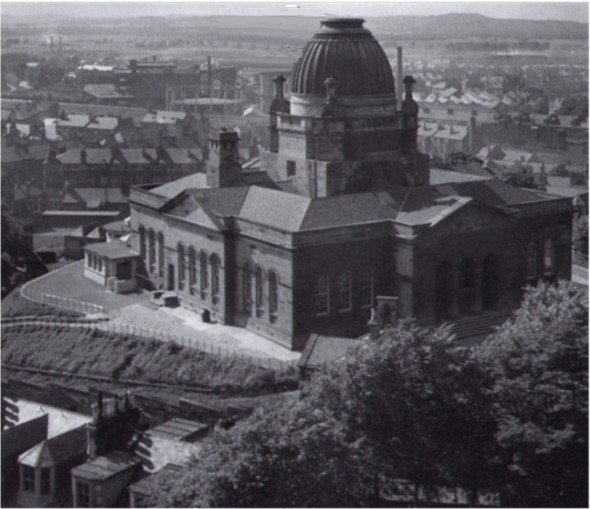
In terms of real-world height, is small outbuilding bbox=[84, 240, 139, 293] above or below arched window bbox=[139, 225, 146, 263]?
below

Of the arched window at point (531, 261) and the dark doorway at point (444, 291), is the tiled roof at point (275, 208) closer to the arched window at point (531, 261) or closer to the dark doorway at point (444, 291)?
the dark doorway at point (444, 291)

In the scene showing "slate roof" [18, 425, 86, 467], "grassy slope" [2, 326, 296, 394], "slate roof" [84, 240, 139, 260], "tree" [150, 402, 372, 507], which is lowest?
"grassy slope" [2, 326, 296, 394]

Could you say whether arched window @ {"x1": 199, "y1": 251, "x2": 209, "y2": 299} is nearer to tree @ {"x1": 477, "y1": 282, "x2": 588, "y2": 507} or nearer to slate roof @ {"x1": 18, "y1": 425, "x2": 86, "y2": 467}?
slate roof @ {"x1": 18, "y1": 425, "x2": 86, "y2": 467}

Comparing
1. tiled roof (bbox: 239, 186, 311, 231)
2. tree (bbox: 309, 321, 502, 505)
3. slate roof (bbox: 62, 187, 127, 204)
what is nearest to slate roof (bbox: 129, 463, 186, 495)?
tree (bbox: 309, 321, 502, 505)

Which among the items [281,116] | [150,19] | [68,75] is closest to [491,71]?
[68,75]

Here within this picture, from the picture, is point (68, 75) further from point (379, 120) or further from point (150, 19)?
point (379, 120)

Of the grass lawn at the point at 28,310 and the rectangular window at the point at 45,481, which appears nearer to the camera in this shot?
the rectangular window at the point at 45,481

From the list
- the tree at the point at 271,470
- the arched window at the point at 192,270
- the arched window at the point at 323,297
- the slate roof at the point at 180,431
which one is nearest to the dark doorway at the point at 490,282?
the arched window at the point at 323,297
